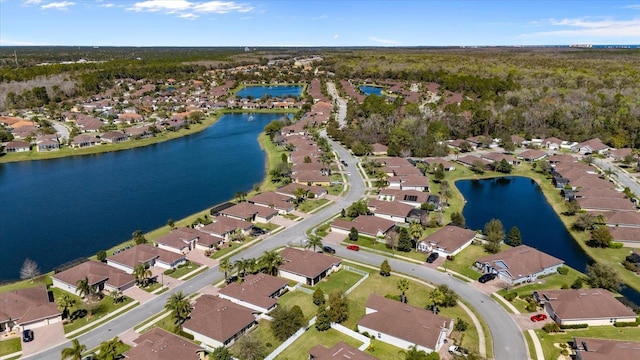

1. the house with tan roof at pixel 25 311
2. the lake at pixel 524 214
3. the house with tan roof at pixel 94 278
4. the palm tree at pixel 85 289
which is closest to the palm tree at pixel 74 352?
the house with tan roof at pixel 25 311

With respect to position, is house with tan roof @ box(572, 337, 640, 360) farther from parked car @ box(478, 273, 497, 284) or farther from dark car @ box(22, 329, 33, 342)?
dark car @ box(22, 329, 33, 342)

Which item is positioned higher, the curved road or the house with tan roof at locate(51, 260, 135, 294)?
the house with tan roof at locate(51, 260, 135, 294)

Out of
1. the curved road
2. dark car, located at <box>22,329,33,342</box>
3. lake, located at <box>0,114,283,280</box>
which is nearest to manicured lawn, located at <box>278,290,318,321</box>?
the curved road

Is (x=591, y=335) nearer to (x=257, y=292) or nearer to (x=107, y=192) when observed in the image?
(x=257, y=292)

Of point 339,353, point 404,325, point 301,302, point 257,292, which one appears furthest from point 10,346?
point 404,325

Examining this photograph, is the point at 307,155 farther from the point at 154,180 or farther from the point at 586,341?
the point at 586,341

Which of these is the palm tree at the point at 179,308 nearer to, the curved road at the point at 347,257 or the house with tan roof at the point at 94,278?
the curved road at the point at 347,257
